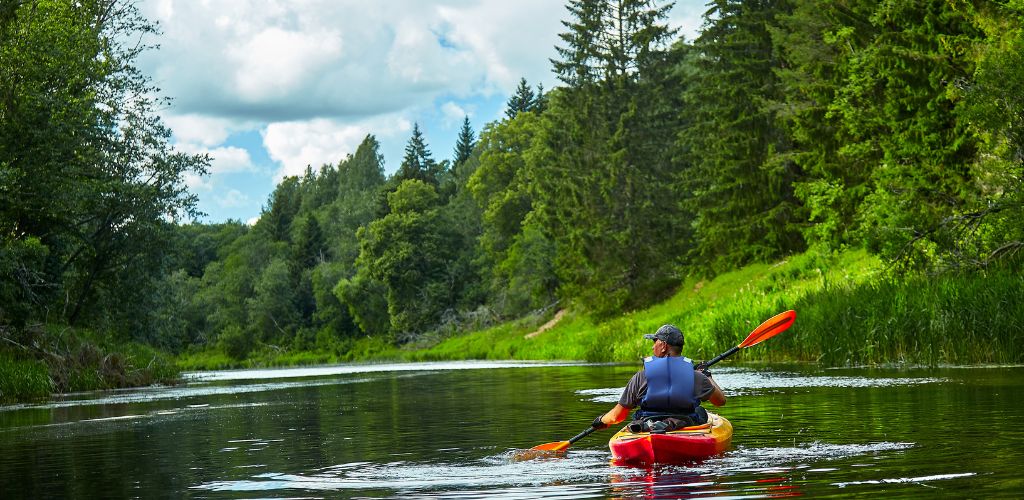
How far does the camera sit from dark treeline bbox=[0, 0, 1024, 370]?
2969cm

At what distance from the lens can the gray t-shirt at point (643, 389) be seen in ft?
38.5

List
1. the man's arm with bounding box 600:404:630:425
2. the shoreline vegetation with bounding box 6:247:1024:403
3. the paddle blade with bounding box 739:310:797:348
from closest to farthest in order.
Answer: the man's arm with bounding box 600:404:630:425 → the paddle blade with bounding box 739:310:797:348 → the shoreline vegetation with bounding box 6:247:1024:403

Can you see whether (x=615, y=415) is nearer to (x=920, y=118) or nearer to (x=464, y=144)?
(x=920, y=118)

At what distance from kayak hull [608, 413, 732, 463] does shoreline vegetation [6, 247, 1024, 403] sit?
1372 cm

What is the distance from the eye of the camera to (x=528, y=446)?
44.7ft

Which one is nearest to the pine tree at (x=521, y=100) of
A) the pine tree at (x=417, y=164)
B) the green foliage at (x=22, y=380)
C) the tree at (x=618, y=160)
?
the pine tree at (x=417, y=164)

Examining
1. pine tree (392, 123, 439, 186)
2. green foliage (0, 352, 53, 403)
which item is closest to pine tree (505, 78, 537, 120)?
pine tree (392, 123, 439, 186)

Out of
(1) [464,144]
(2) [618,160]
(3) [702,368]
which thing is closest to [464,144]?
(1) [464,144]

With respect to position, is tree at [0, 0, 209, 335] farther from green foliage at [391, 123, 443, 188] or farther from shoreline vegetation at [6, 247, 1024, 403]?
green foliage at [391, 123, 443, 188]

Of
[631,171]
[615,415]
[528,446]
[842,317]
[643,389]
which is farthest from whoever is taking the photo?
[631,171]

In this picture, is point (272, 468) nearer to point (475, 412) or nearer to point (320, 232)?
point (475, 412)

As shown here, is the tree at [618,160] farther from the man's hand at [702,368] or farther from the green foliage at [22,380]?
the man's hand at [702,368]

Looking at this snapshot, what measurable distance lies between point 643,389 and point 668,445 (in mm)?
1105

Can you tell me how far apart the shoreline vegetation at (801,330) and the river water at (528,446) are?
1.46 m
